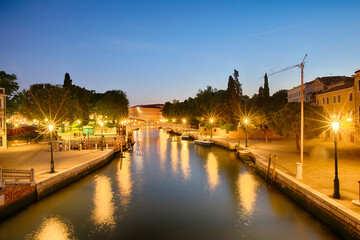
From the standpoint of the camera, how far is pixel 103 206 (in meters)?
14.5

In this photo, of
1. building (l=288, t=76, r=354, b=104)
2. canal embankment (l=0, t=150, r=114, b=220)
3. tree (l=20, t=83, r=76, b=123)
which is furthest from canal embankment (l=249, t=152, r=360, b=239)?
tree (l=20, t=83, r=76, b=123)

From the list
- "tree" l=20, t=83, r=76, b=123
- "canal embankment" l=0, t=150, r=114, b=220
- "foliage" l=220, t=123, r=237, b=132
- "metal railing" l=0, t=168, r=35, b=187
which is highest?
"tree" l=20, t=83, r=76, b=123

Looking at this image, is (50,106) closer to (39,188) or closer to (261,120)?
(39,188)

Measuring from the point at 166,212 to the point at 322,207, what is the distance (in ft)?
25.8

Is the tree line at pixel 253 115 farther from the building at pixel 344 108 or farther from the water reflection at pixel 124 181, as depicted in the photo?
the water reflection at pixel 124 181

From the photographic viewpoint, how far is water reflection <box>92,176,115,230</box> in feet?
40.2

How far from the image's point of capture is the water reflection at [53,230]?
10781mm

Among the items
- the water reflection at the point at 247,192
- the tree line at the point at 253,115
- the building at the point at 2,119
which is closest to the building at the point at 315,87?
the tree line at the point at 253,115

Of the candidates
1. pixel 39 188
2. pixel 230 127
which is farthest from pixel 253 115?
pixel 39 188

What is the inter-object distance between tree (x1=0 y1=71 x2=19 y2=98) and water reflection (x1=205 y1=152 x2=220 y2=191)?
4007 cm

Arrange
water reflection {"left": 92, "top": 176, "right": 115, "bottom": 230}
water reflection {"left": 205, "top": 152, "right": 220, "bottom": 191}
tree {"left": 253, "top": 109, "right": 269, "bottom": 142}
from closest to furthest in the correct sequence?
1. water reflection {"left": 92, "top": 176, "right": 115, "bottom": 230}
2. water reflection {"left": 205, "top": 152, "right": 220, "bottom": 191}
3. tree {"left": 253, "top": 109, "right": 269, "bottom": 142}

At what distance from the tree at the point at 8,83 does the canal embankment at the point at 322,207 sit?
49.2m

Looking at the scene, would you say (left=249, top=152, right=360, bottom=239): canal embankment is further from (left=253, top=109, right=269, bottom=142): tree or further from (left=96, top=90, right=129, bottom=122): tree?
(left=96, top=90, right=129, bottom=122): tree

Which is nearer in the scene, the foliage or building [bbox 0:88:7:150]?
building [bbox 0:88:7:150]
